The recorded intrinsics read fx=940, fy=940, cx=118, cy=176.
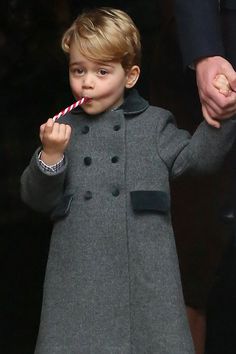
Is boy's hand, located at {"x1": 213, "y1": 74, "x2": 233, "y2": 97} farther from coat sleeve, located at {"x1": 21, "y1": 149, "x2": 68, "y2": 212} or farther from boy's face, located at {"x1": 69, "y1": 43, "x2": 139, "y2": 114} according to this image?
coat sleeve, located at {"x1": 21, "y1": 149, "x2": 68, "y2": 212}

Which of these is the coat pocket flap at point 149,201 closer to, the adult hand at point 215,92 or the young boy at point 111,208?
the young boy at point 111,208

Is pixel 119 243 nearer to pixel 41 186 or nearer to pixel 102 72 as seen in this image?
pixel 41 186

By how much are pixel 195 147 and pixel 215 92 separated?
132mm

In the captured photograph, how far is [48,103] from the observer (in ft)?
9.64

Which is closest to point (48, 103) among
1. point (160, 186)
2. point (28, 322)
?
point (28, 322)

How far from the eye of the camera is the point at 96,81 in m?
2.16

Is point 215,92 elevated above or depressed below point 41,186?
above

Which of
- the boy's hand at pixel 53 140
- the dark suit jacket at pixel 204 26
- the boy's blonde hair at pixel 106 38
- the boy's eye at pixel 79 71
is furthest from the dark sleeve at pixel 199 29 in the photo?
the boy's hand at pixel 53 140

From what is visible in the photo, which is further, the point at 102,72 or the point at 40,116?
the point at 40,116

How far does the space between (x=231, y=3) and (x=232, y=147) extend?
13.9 inches

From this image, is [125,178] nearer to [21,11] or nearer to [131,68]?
[131,68]

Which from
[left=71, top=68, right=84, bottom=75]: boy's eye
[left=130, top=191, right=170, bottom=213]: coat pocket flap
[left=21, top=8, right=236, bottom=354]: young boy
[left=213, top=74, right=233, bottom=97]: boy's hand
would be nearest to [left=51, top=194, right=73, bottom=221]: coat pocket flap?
[left=21, top=8, right=236, bottom=354]: young boy

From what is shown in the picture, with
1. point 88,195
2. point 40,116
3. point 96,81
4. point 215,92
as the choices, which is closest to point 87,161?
point 88,195

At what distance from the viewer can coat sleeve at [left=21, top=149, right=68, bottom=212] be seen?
2.11 metres
